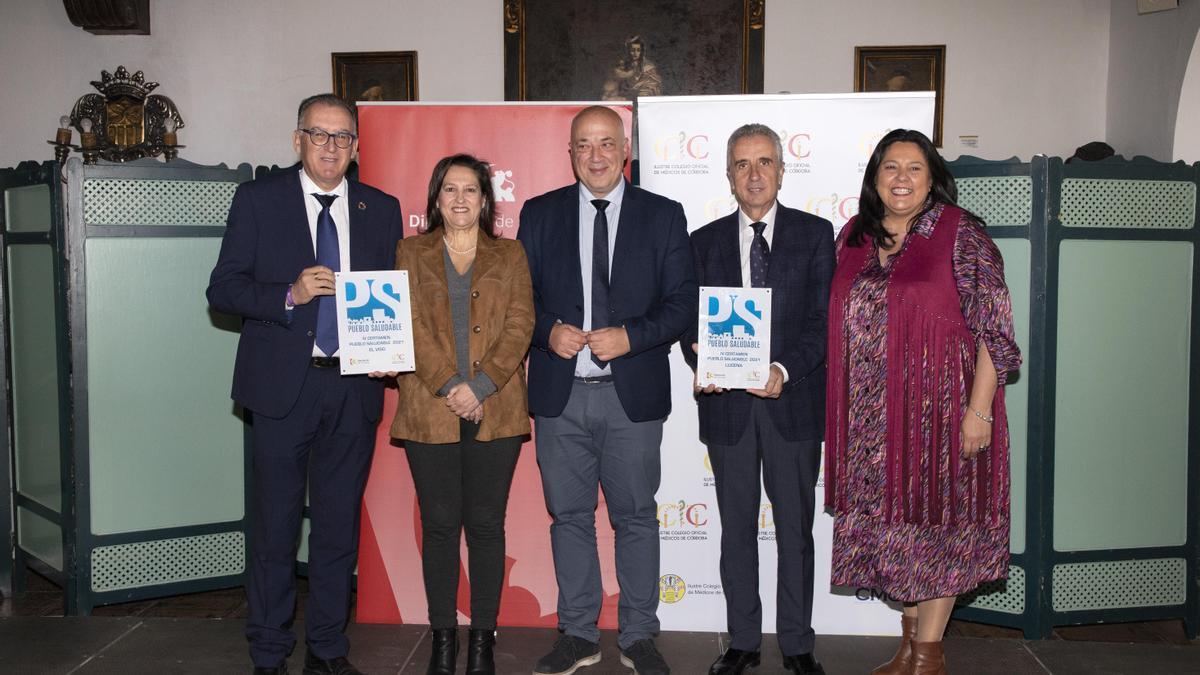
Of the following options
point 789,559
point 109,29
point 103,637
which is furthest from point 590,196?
point 109,29

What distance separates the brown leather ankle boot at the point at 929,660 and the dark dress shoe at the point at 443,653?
141 cm

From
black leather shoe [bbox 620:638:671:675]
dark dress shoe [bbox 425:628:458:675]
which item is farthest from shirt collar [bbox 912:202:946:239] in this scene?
dark dress shoe [bbox 425:628:458:675]

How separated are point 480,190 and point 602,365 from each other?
653 mm

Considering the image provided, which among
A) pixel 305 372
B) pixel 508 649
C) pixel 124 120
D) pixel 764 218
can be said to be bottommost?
pixel 508 649

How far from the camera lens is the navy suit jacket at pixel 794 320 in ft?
9.02

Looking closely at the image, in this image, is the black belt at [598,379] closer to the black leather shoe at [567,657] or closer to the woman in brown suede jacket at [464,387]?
the woman in brown suede jacket at [464,387]

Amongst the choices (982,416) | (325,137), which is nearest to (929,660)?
(982,416)

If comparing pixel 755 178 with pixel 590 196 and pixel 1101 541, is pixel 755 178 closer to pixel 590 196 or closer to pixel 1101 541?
pixel 590 196

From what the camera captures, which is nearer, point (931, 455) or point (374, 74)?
point (931, 455)

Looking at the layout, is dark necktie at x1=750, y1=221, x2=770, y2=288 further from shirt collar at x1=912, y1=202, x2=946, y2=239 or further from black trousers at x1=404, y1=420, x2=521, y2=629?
black trousers at x1=404, y1=420, x2=521, y2=629

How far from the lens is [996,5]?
6566mm

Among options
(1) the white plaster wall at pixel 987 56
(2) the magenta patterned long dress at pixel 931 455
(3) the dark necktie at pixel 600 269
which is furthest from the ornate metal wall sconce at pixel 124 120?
(2) the magenta patterned long dress at pixel 931 455

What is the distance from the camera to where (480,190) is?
2.74m

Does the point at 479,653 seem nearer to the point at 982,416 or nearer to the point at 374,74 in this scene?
the point at 982,416
